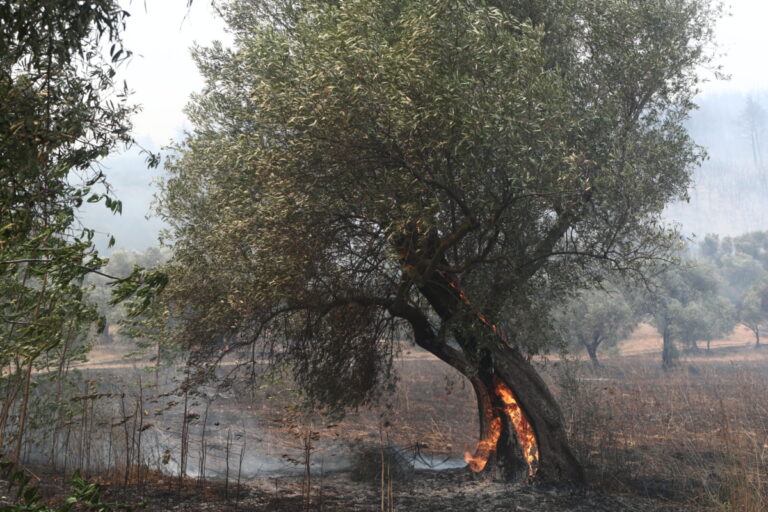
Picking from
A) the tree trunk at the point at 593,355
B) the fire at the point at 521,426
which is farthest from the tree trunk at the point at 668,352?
the fire at the point at 521,426

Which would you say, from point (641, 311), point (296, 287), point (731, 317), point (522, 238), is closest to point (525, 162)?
point (522, 238)

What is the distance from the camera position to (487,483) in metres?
15.2

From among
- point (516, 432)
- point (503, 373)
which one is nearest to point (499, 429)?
point (516, 432)

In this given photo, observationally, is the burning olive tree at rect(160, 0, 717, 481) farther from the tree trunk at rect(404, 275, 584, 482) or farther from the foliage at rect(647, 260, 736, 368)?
the foliage at rect(647, 260, 736, 368)

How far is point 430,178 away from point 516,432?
8.24m

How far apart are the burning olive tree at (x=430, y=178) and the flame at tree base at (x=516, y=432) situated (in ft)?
0.18

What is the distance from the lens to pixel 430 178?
11.2 meters

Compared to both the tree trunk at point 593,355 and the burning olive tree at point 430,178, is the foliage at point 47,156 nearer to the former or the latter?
the burning olive tree at point 430,178

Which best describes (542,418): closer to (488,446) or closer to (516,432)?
(516,432)

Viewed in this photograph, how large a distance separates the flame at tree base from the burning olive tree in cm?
6

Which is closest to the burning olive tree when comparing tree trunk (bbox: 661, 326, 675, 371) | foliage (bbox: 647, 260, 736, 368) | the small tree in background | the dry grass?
the dry grass

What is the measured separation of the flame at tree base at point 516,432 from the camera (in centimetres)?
1484

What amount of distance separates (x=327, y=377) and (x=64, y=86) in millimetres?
8600

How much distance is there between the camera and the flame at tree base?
1484cm
